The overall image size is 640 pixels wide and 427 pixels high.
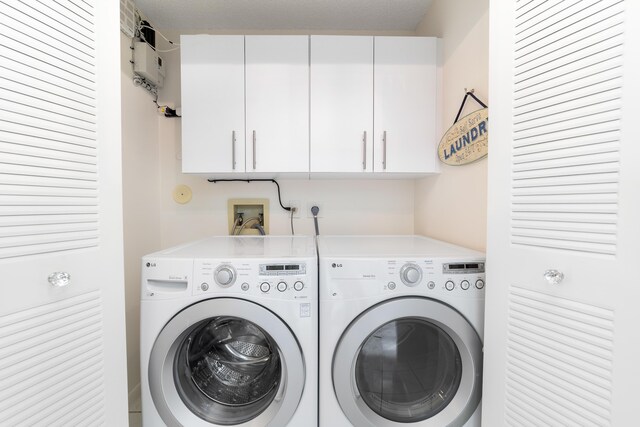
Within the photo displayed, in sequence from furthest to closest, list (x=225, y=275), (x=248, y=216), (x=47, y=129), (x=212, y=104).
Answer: (x=248, y=216) → (x=212, y=104) → (x=225, y=275) → (x=47, y=129)

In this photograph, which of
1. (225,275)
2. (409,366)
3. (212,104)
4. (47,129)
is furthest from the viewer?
(212,104)

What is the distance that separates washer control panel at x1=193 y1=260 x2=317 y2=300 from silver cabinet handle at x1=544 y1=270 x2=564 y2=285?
722mm

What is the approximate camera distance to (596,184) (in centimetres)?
72

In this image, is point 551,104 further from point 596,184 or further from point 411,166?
point 411,166

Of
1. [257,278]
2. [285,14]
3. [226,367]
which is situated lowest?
[226,367]

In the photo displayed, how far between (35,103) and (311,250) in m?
1.00

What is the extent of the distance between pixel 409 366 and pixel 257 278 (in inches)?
28.0

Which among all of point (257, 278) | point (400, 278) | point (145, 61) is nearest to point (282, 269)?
point (257, 278)

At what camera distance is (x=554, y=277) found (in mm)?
788

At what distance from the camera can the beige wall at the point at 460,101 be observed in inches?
52.2

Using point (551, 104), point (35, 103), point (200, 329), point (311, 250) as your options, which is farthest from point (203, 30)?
point (551, 104)

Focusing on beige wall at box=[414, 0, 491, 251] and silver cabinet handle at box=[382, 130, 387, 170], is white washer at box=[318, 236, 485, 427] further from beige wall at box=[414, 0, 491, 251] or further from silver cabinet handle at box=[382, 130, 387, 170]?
silver cabinet handle at box=[382, 130, 387, 170]

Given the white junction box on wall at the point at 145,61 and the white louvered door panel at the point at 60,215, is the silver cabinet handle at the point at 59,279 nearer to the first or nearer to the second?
the white louvered door panel at the point at 60,215

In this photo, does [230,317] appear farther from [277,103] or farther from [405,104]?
[405,104]
